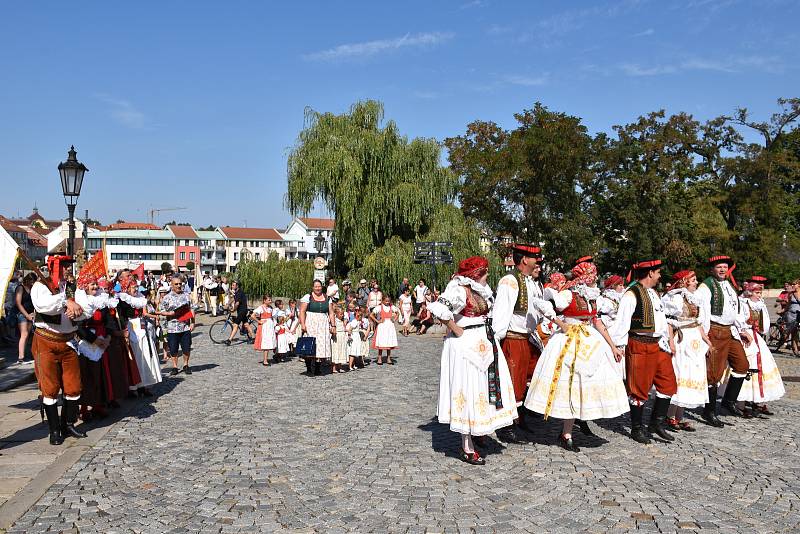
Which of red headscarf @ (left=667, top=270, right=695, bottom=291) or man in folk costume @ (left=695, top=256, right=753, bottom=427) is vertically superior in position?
red headscarf @ (left=667, top=270, right=695, bottom=291)

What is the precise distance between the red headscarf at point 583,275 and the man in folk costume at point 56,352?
17.7ft

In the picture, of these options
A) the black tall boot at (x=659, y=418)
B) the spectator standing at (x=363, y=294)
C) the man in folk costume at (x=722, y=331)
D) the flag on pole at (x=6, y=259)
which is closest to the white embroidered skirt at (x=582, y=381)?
the black tall boot at (x=659, y=418)

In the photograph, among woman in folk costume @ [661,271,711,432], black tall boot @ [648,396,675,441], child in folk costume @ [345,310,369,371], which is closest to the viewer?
black tall boot @ [648,396,675,441]

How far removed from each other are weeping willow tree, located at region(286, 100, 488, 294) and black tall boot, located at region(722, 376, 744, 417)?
19.3 meters

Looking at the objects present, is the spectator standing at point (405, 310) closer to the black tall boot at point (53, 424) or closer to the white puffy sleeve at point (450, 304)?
the black tall boot at point (53, 424)

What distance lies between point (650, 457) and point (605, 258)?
123 ft

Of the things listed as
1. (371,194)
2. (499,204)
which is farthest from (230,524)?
(499,204)

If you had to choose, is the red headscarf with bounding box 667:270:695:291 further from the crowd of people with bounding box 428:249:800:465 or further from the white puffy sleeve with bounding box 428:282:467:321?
the white puffy sleeve with bounding box 428:282:467:321

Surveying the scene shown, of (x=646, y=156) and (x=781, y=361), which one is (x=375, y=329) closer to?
(x=781, y=361)

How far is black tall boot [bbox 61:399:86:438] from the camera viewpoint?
289 inches

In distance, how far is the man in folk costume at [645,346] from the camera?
280 inches

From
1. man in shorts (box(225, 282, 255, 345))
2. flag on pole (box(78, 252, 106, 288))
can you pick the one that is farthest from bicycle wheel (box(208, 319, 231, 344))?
flag on pole (box(78, 252, 106, 288))

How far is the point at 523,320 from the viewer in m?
7.22

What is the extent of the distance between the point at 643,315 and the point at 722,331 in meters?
1.73
